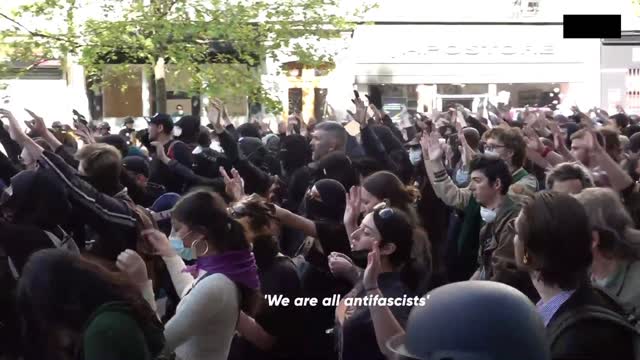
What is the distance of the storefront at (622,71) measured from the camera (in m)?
28.4

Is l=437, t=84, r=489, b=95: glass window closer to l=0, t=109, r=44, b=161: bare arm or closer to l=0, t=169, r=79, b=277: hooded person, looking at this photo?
l=0, t=109, r=44, b=161: bare arm

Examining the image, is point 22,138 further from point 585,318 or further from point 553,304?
point 585,318

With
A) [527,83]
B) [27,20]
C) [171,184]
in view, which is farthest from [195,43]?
[527,83]

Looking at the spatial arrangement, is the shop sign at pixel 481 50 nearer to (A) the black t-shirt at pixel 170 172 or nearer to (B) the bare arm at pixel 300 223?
(A) the black t-shirt at pixel 170 172

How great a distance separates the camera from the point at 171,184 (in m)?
7.83

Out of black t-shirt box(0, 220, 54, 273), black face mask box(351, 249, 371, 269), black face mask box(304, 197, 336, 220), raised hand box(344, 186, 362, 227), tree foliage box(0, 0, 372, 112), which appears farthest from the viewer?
tree foliage box(0, 0, 372, 112)

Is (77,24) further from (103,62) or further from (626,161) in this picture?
(626,161)

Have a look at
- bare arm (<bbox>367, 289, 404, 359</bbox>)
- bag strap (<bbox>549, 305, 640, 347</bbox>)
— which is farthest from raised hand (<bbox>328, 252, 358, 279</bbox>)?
bag strap (<bbox>549, 305, 640, 347</bbox>)

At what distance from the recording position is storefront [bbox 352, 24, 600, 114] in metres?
27.1

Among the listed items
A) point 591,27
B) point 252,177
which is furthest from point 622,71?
point 252,177

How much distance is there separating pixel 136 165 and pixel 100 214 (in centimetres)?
217

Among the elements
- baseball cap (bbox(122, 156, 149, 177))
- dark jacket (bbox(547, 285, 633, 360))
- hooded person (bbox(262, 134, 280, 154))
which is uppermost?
dark jacket (bbox(547, 285, 633, 360))

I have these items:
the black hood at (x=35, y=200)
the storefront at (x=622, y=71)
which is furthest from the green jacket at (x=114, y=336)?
the storefront at (x=622, y=71)

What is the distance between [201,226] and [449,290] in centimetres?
210
